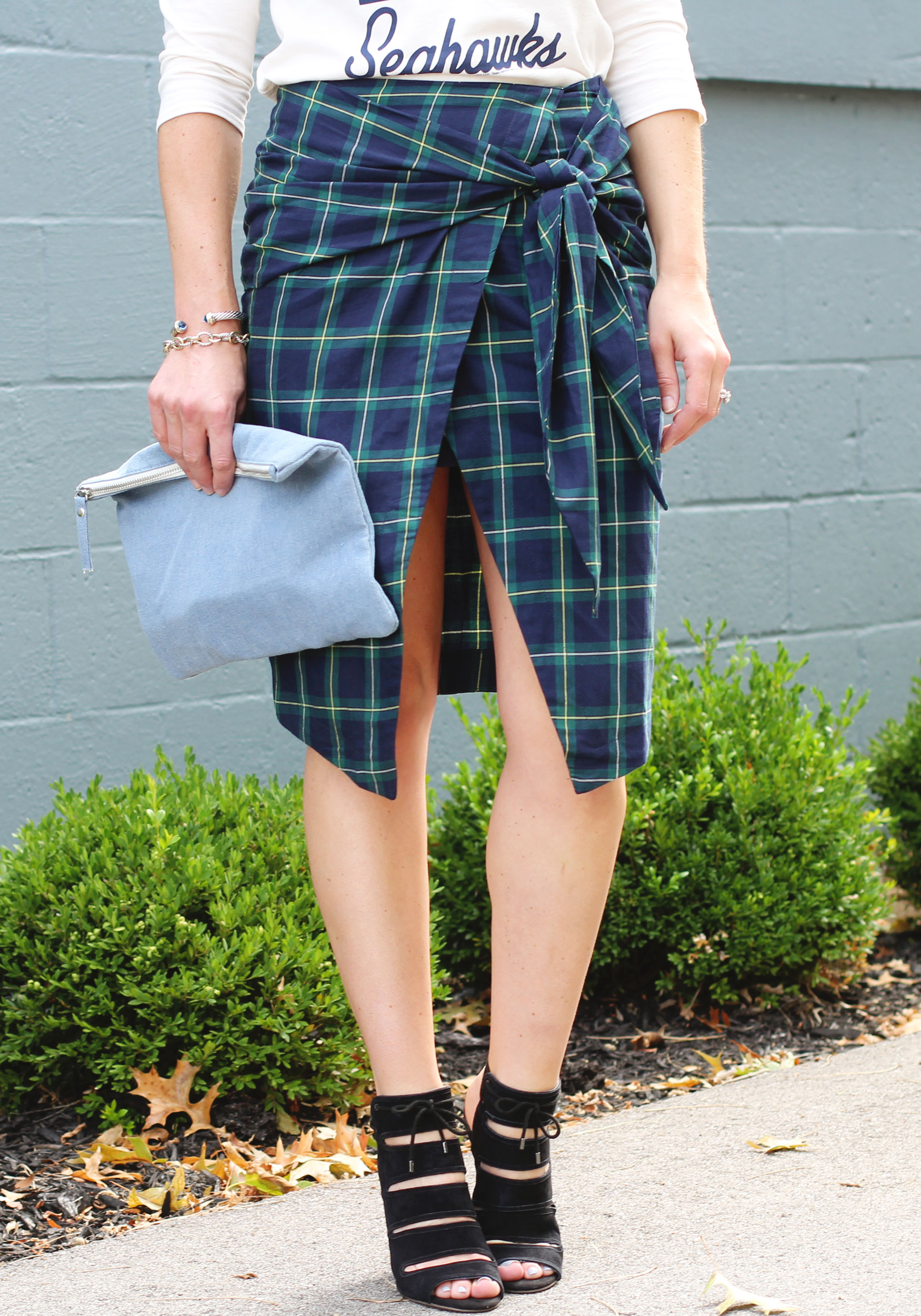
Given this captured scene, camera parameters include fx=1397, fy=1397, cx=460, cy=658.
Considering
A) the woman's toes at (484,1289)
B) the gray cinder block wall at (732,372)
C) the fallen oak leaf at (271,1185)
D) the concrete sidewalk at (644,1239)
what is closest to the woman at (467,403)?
the woman's toes at (484,1289)

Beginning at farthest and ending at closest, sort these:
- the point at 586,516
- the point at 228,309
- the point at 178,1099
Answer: the point at 178,1099 → the point at 228,309 → the point at 586,516

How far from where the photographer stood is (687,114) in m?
1.81

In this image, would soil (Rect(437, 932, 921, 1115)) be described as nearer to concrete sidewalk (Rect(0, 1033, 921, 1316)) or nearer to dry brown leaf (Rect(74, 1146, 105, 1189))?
concrete sidewalk (Rect(0, 1033, 921, 1316))

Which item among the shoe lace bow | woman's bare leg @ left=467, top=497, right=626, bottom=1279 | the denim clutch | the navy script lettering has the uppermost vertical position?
the navy script lettering

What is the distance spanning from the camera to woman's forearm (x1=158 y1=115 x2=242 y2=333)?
1735 millimetres

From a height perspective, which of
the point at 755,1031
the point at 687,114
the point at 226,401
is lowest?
the point at 755,1031

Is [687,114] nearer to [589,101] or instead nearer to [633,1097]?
[589,101]

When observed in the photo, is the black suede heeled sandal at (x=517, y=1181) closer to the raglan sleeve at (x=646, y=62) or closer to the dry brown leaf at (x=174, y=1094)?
the dry brown leaf at (x=174, y=1094)

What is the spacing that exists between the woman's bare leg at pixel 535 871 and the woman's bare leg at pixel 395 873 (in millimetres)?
87

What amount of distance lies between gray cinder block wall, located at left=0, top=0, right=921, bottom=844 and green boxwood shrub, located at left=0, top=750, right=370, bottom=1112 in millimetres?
694

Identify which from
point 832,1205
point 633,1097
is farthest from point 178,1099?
point 832,1205

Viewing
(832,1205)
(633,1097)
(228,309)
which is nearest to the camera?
(228,309)

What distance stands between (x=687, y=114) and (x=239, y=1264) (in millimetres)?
1621

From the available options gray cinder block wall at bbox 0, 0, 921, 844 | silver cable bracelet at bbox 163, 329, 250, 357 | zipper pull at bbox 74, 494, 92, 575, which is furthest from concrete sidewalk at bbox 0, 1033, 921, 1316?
gray cinder block wall at bbox 0, 0, 921, 844
